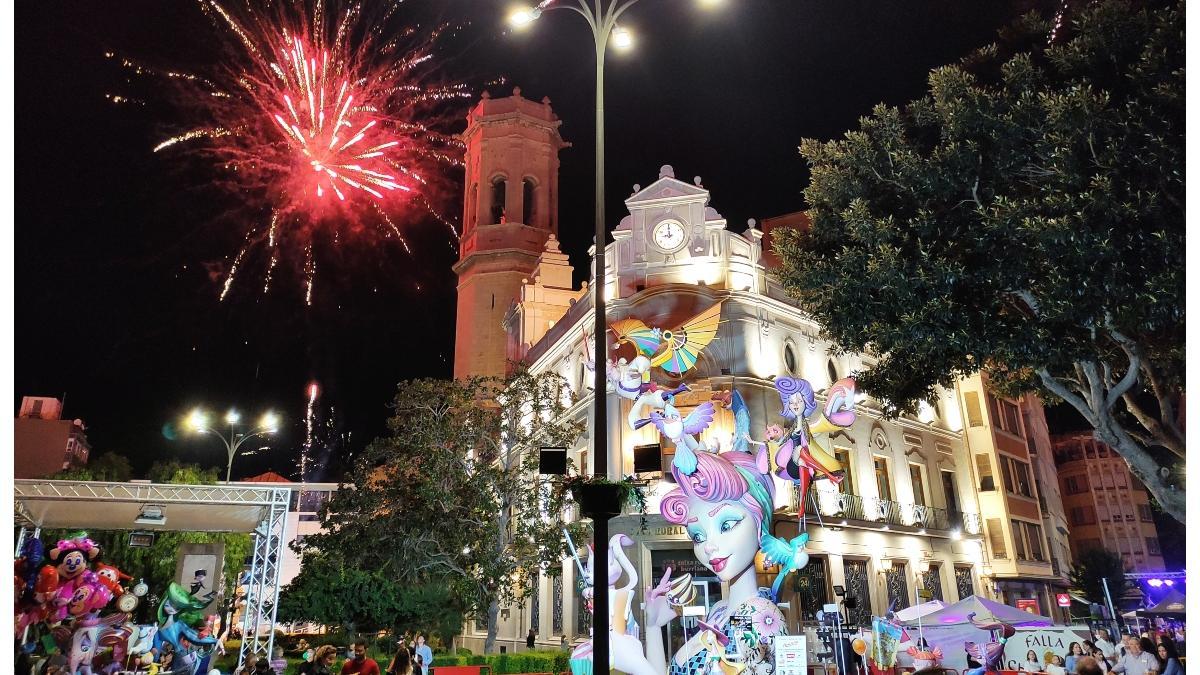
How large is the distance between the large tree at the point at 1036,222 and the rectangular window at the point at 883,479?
1492 cm

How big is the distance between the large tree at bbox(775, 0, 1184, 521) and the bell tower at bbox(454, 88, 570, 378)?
82.6 feet

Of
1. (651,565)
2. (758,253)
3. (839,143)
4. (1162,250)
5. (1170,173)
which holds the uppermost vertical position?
(758,253)

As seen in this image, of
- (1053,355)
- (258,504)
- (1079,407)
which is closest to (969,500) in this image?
(1079,407)

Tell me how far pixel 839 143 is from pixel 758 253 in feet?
43.1

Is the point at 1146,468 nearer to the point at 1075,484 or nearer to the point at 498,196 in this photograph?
the point at 498,196

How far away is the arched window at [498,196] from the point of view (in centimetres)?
3912

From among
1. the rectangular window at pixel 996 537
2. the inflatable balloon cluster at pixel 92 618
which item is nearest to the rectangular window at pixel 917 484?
the rectangular window at pixel 996 537

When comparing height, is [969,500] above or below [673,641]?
above

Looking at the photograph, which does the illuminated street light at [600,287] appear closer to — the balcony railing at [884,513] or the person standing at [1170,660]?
the person standing at [1170,660]

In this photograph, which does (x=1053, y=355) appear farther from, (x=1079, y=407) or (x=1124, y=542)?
(x=1124, y=542)

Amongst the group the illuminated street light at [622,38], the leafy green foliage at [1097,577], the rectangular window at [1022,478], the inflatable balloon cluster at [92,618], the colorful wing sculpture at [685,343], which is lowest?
the inflatable balloon cluster at [92,618]

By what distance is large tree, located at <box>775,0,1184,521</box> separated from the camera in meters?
9.79

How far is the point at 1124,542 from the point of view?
219 ft

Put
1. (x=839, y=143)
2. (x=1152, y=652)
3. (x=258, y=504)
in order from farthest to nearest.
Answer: (x=258, y=504) → (x=839, y=143) → (x=1152, y=652)
